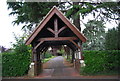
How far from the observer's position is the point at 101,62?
9719mm

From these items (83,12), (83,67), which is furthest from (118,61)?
(83,12)

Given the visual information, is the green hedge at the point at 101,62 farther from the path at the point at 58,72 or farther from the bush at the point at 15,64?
the bush at the point at 15,64

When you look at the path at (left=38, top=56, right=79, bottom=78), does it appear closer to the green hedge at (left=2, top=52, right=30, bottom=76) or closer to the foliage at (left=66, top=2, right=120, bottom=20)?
the green hedge at (left=2, top=52, right=30, bottom=76)

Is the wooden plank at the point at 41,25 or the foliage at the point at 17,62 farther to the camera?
the foliage at the point at 17,62

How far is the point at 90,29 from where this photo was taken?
15.4 meters

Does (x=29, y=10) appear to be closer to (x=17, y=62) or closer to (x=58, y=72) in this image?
(x=17, y=62)

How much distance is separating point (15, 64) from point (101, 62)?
20.1 feet

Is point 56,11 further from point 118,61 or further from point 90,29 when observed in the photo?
point 90,29

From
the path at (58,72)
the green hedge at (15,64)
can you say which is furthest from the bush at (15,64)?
the path at (58,72)

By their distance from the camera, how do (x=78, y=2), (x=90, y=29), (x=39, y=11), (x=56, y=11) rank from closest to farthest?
1. (x=56, y=11)
2. (x=39, y=11)
3. (x=78, y=2)
4. (x=90, y=29)

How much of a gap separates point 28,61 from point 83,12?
549cm

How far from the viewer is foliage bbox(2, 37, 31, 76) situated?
32.2 feet

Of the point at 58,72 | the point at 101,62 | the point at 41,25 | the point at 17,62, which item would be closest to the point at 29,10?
the point at 41,25

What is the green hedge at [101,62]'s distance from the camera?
961 centimetres
